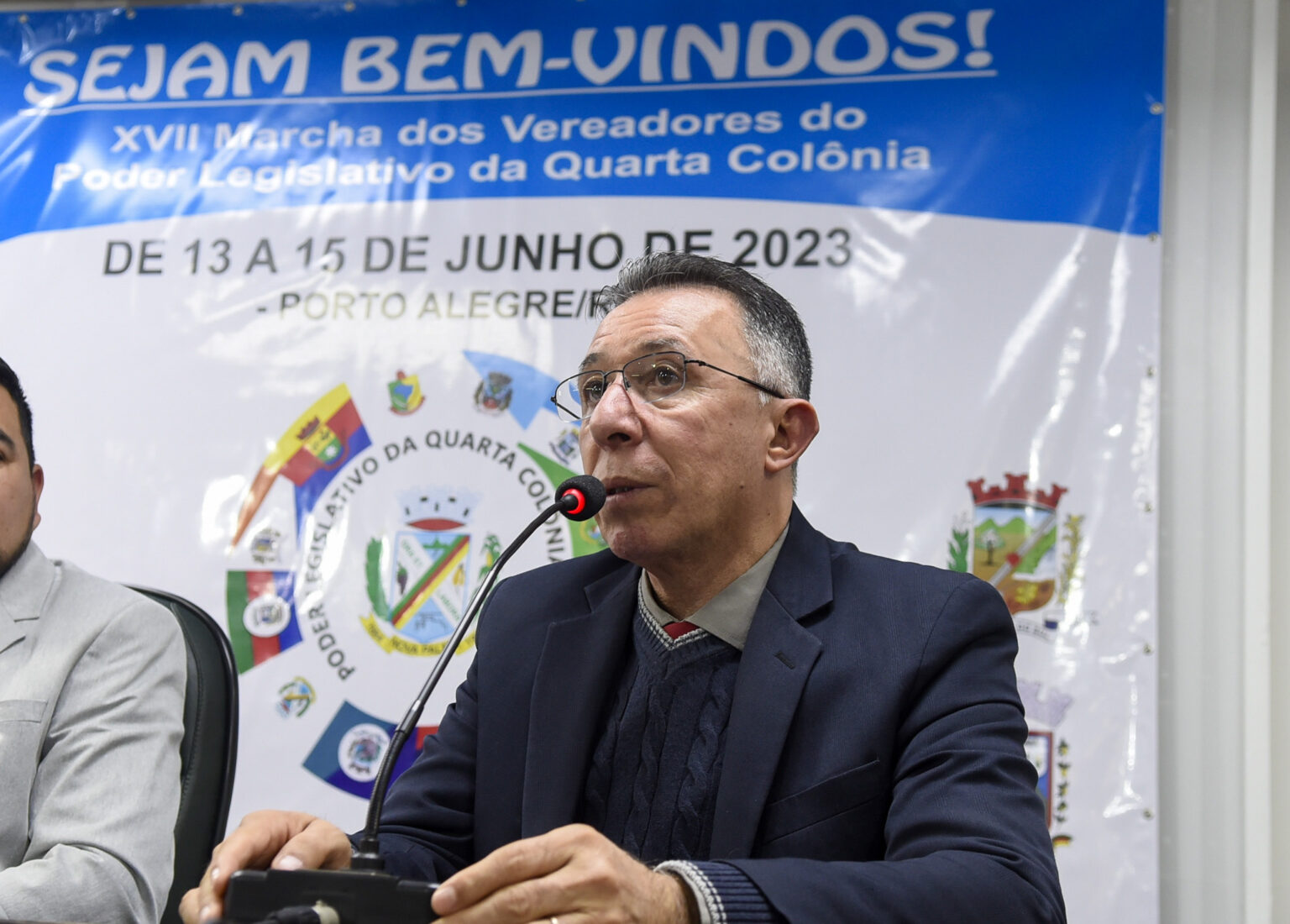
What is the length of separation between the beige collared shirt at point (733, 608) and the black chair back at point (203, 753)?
0.64 m

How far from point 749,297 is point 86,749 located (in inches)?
42.3

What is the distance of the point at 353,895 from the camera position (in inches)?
32.9

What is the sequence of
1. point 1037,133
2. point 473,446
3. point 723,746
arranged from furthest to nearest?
point 473,446, point 1037,133, point 723,746

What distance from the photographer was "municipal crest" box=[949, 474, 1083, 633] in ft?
7.38

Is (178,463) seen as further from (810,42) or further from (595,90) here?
(810,42)


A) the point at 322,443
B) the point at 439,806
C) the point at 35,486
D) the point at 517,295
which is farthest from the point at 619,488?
the point at 322,443

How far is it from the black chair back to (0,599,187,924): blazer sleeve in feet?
0.07

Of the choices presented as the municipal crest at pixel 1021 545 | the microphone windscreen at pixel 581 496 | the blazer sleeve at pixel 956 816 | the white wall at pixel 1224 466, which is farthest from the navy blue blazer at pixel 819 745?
the white wall at pixel 1224 466

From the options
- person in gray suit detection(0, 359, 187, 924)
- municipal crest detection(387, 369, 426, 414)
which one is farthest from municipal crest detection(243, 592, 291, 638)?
person in gray suit detection(0, 359, 187, 924)

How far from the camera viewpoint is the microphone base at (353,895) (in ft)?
2.73

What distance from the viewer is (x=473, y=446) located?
2533 mm

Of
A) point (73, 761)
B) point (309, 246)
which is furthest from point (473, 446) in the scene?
point (73, 761)

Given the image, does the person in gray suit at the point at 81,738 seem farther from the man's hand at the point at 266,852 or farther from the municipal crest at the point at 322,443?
the municipal crest at the point at 322,443

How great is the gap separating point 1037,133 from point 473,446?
1.33m
